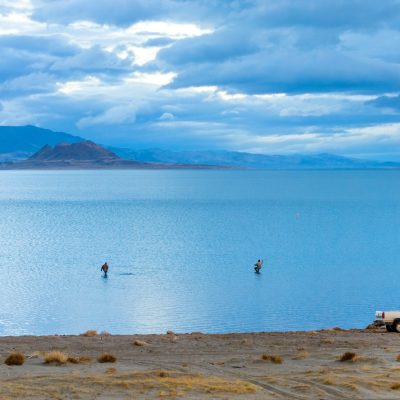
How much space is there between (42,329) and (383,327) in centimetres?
1726

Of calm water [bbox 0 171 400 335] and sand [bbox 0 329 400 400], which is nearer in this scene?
sand [bbox 0 329 400 400]

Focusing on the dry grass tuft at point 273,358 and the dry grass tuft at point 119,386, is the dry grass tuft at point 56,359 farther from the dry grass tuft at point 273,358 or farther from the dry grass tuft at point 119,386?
the dry grass tuft at point 273,358

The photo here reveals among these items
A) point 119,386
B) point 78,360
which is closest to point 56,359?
point 78,360

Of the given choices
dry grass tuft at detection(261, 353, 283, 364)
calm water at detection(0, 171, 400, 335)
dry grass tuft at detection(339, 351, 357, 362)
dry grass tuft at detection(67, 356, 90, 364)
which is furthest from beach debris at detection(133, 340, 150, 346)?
calm water at detection(0, 171, 400, 335)

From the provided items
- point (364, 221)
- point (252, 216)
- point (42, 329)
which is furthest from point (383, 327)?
point (252, 216)

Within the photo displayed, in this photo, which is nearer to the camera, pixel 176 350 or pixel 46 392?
pixel 46 392

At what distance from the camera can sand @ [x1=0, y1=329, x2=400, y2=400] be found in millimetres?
18312

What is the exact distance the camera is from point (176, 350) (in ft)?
82.8

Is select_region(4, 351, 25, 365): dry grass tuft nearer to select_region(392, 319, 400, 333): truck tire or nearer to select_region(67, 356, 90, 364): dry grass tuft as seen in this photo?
select_region(67, 356, 90, 364): dry grass tuft

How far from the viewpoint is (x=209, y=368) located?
21.7m

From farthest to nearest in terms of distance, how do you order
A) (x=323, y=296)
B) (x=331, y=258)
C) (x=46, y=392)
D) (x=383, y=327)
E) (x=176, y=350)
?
(x=331, y=258) → (x=323, y=296) → (x=383, y=327) → (x=176, y=350) → (x=46, y=392)

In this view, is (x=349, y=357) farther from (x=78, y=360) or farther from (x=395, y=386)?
Answer: (x=78, y=360)

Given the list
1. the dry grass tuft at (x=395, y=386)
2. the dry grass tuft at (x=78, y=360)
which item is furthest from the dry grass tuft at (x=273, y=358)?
the dry grass tuft at (x=78, y=360)

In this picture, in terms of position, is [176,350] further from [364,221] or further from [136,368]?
[364,221]
